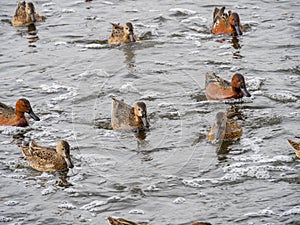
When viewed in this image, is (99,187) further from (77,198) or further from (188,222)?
(188,222)

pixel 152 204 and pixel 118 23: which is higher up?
pixel 118 23

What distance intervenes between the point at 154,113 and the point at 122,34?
12.0ft

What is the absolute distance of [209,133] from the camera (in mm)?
11195

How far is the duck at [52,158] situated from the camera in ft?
34.0

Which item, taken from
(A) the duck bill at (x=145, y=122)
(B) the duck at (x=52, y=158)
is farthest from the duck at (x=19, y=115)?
(A) the duck bill at (x=145, y=122)

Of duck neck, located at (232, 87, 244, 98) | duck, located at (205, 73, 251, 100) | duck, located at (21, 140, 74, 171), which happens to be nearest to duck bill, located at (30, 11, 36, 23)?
duck, located at (205, 73, 251, 100)

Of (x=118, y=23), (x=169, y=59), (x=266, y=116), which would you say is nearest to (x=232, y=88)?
(x=266, y=116)

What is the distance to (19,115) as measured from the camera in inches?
476

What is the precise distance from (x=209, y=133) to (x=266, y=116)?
1227mm

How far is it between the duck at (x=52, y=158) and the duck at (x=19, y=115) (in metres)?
1.63

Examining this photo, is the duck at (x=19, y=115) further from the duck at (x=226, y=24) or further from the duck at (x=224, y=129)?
the duck at (x=226, y=24)

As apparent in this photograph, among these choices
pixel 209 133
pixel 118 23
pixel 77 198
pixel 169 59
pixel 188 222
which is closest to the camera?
pixel 188 222

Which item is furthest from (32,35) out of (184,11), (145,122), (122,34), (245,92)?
(245,92)

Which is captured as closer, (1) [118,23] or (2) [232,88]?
(2) [232,88]
